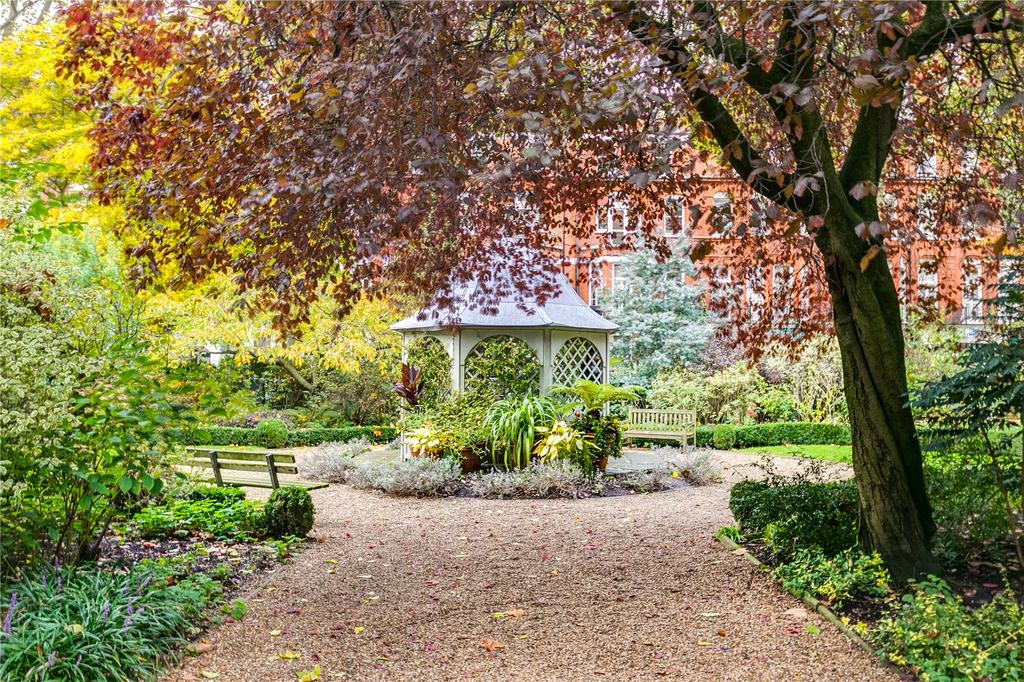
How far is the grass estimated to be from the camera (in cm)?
1466

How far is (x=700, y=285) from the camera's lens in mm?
24312

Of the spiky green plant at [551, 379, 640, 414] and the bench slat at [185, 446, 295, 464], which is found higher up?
the spiky green plant at [551, 379, 640, 414]

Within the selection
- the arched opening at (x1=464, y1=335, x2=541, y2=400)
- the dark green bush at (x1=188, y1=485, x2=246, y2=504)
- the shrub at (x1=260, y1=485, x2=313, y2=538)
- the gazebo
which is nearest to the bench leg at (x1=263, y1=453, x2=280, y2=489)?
the dark green bush at (x1=188, y1=485, x2=246, y2=504)

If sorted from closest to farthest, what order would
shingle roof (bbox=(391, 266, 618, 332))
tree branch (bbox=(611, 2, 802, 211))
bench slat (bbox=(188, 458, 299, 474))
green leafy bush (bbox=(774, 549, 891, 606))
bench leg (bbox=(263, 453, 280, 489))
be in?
tree branch (bbox=(611, 2, 802, 211))
green leafy bush (bbox=(774, 549, 891, 606))
bench leg (bbox=(263, 453, 280, 489))
bench slat (bbox=(188, 458, 299, 474))
shingle roof (bbox=(391, 266, 618, 332))

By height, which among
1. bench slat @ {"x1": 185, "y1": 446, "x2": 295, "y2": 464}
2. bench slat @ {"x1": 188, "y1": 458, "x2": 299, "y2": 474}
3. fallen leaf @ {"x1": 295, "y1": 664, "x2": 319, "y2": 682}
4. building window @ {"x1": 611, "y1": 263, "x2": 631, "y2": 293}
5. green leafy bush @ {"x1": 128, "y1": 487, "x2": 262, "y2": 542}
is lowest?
fallen leaf @ {"x1": 295, "y1": 664, "x2": 319, "y2": 682}

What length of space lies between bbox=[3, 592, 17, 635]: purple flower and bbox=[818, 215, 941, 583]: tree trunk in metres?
5.27

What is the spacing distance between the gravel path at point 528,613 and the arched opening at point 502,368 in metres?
4.19

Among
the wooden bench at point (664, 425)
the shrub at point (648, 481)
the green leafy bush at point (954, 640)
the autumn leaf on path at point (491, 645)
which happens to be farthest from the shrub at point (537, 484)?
the green leafy bush at point (954, 640)

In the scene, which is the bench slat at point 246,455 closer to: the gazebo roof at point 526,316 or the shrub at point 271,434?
the gazebo roof at point 526,316

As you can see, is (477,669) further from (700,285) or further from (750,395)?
(700,285)

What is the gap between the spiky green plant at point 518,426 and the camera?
1159 centimetres

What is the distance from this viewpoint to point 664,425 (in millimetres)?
17016

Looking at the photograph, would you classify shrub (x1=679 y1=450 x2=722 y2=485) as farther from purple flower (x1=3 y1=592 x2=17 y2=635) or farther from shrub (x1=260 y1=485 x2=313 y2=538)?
purple flower (x1=3 y1=592 x2=17 y2=635)

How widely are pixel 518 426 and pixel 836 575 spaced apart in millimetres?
6749
